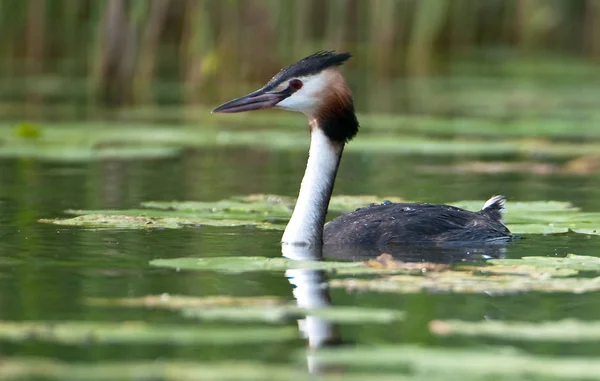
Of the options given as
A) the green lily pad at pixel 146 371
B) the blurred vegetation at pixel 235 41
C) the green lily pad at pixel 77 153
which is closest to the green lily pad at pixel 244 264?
the green lily pad at pixel 146 371

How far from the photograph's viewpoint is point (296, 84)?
8594mm

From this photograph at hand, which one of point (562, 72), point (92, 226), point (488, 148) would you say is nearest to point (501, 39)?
point (562, 72)

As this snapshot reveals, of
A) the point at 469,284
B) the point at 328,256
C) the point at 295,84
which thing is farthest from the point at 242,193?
the point at 469,284

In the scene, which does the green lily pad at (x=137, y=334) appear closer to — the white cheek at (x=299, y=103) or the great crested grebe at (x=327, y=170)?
the great crested grebe at (x=327, y=170)

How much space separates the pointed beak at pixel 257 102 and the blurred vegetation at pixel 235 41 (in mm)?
9639

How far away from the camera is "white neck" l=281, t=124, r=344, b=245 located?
8.55 m

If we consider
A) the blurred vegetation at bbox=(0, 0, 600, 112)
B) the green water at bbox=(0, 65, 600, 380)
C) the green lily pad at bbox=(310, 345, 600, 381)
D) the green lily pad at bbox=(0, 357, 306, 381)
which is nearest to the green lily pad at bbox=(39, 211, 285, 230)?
the green water at bbox=(0, 65, 600, 380)

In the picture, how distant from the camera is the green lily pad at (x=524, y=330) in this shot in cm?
586

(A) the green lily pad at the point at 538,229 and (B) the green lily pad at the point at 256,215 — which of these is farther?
(B) the green lily pad at the point at 256,215

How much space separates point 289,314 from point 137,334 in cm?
88

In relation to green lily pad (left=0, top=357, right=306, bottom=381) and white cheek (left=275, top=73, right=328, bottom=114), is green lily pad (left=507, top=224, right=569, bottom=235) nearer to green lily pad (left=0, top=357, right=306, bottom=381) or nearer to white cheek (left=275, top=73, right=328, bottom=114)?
white cheek (left=275, top=73, right=328, bottom=114)

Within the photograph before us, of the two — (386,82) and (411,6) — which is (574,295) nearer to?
(386,82)

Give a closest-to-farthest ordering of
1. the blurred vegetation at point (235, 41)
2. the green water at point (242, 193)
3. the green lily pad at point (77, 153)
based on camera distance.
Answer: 1. the green water at point (242, 193)
2. the green lily pad at point (77, 153)
3. the blurred vegetation at point (235, 41)

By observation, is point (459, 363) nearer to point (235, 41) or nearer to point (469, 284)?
point (469, 284)
